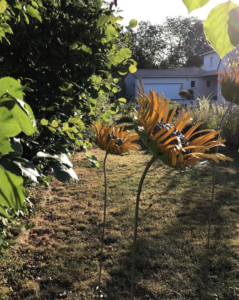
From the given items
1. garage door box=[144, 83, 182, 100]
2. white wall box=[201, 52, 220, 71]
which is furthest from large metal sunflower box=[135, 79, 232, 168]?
white wall box=[201, 52, 220, 71]

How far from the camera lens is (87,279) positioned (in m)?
2.70

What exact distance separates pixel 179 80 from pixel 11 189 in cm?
2979

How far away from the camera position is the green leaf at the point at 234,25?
40 centimetres

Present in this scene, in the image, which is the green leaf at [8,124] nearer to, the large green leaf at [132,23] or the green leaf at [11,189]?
the green leaf at [11,189]

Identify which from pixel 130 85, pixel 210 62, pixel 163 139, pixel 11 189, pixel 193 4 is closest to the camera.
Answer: pixel 11 189

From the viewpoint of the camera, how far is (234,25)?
1.36 ft

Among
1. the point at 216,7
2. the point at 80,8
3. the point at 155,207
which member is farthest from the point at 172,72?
the point at 216,7

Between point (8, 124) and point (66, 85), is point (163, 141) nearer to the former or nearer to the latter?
point (8, 124)

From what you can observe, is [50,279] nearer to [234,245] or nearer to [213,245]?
[213,245]

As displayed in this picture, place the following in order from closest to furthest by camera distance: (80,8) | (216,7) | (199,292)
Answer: (216,7), (80,8), (199,292)

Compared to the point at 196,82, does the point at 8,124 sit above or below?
below

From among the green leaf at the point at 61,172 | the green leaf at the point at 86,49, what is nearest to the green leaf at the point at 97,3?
the green leaf at the point at 86,49

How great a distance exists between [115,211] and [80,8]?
3080 mm

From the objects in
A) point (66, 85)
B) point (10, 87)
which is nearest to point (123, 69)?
point (66, 85)
